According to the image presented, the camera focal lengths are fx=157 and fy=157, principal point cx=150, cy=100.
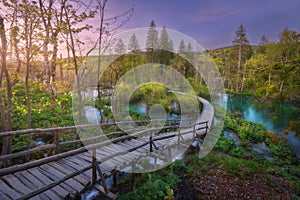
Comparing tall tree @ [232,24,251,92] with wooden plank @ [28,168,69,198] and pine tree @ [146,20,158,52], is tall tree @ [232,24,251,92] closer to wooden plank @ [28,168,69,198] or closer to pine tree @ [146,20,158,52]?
pine tree @ [146,20,158,52]

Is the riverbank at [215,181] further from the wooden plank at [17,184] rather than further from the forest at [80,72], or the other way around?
the wooden plank at [17,184]

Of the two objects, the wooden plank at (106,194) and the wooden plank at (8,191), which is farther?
the wooden plank at (106,194)

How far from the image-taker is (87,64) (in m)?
6.72

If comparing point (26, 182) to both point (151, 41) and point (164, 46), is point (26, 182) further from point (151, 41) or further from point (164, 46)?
point (164, 46)

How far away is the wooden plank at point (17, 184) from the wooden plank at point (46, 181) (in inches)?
11.1

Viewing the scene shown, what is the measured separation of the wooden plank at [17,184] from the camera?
9.60ft

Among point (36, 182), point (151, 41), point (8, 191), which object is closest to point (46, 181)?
point (36, 182)

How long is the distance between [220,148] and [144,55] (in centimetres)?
2347

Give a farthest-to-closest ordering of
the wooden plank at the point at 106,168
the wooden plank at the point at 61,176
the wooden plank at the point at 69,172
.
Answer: the wooden plank at the point at 106,168 < the wooden plank at the point at 69,172 < the wooden plank at the point at 61,176

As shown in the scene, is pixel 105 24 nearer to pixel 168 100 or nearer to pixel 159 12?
pixel 159 12

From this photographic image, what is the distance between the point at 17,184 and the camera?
3.06 m

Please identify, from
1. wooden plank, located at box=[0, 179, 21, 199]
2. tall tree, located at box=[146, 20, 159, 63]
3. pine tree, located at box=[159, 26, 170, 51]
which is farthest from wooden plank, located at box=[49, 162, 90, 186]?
pine tree, located at box=[159, 26, 170, 51]

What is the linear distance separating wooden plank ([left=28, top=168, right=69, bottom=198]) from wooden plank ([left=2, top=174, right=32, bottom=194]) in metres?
0.28

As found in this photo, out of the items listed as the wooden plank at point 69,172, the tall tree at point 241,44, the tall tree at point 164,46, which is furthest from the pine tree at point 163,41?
the wooden plank at point 69,172
